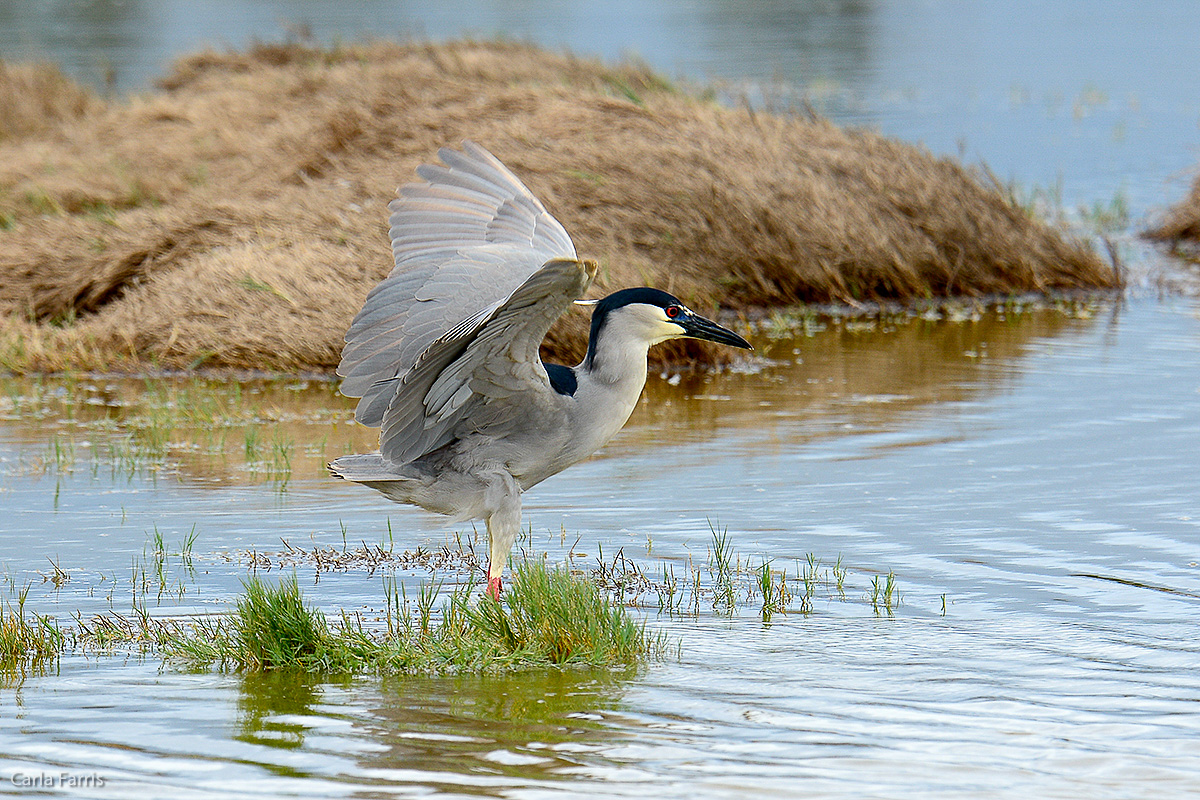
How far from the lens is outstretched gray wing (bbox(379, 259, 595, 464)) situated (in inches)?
194

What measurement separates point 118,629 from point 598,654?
68.2 inches

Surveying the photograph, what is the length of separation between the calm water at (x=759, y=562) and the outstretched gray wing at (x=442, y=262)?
93cm

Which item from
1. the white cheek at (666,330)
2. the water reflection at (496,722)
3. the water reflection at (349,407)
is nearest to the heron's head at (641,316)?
the white cheek at (666,330)

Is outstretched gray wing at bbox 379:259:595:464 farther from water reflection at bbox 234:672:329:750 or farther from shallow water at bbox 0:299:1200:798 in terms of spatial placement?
water reflection at bbox 234:672:329:750

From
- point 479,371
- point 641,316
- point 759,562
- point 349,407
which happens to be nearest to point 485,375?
point 479,371

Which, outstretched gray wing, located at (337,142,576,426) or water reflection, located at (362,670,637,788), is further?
outstretched gray wing, located at (337,142,576,426)

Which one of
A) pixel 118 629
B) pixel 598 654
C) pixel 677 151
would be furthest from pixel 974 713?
pixel 677 151

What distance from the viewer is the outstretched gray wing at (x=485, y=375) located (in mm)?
4922

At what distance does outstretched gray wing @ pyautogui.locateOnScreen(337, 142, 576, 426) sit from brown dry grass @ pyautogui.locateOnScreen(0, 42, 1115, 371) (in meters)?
4.07

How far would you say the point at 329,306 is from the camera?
35.1 feet

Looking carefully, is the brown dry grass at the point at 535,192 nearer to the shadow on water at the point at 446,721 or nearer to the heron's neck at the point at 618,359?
the heron's neck at the point at 618,359

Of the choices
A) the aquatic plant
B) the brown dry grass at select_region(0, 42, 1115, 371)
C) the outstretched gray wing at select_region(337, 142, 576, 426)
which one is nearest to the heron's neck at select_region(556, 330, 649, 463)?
Answer: the outstretched gray wing at select_region(337, 142, 576, 426)

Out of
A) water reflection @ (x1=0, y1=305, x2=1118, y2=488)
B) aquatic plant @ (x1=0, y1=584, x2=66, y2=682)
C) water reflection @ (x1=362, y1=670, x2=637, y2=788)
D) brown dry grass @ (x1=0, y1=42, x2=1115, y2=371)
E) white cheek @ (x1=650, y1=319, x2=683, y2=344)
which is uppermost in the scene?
brown dry grass @ (x1=0, y1=42, x2=1115, y2=371)

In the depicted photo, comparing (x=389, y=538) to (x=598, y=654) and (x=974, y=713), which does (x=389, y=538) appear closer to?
(x=598, y=654)
